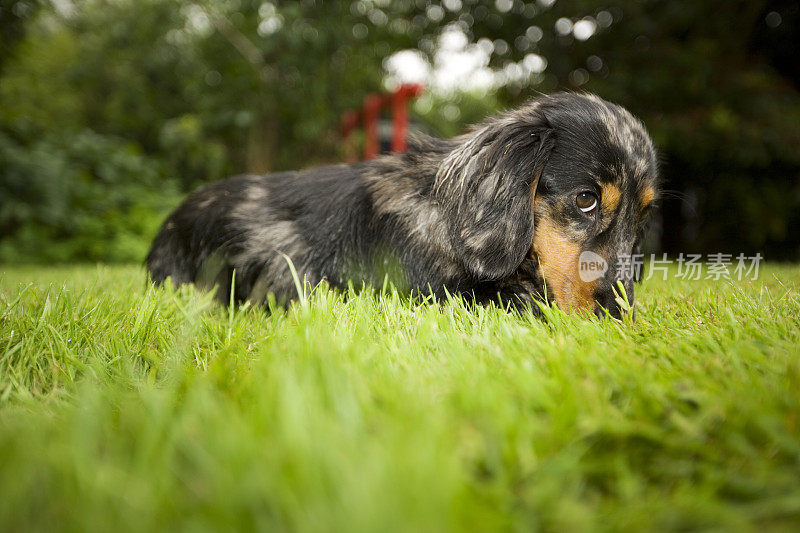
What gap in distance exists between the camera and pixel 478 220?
7.32 feet

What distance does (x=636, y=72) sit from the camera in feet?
24.0

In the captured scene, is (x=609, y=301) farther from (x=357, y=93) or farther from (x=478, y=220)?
(x=357, y=93)

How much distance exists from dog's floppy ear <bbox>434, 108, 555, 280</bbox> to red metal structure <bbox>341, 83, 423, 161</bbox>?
17.2 ft

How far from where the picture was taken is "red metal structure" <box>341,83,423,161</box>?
25.6ft

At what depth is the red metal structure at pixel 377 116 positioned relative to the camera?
25.6 ft

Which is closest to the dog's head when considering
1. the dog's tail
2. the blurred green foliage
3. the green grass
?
the green grass

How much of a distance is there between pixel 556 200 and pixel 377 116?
7.10 metres

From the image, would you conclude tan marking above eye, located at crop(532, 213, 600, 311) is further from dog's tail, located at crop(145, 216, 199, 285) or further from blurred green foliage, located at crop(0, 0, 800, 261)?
blurred green foliage, located at crop(0, 0, 800, 261)

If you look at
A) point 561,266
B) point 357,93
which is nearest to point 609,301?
point 561,266

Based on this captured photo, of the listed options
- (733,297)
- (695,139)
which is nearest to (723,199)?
(695,139)

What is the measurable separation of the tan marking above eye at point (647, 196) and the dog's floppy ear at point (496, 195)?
0.51m

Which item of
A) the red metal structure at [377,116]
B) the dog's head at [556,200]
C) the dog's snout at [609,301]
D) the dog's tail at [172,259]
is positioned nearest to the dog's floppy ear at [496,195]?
the dog's head at [556,200]

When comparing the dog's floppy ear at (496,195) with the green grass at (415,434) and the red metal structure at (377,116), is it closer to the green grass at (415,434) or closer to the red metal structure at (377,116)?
the green grass at (415,434)

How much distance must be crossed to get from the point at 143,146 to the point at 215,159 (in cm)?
366
